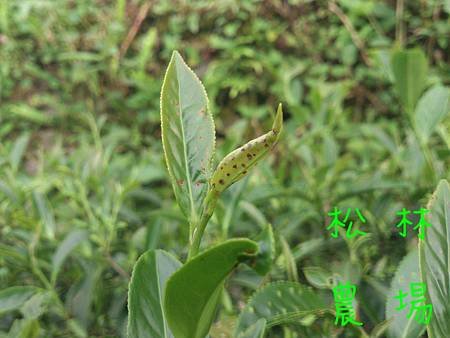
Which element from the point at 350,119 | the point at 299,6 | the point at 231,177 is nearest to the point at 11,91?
the point at 299,6

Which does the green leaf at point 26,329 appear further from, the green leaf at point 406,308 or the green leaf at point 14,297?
the green leaf at point 406,308

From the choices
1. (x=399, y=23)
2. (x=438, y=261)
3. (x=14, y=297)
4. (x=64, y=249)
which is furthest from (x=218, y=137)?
(x=438, y=261)

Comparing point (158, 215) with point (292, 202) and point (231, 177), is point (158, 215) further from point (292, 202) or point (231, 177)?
point (231, 177)

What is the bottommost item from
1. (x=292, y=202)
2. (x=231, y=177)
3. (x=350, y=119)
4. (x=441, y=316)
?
(x=350, y=119)

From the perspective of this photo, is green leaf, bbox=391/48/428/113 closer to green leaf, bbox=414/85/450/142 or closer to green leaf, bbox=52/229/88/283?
green leaf, bbox=414/85/450/142

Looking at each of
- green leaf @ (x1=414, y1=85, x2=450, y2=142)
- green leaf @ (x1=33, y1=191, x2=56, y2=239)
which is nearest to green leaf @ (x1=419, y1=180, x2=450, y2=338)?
green leaf @ (x1=414, y1=85, x2=450, y2=142)

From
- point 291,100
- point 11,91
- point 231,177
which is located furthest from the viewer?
point 11,91
